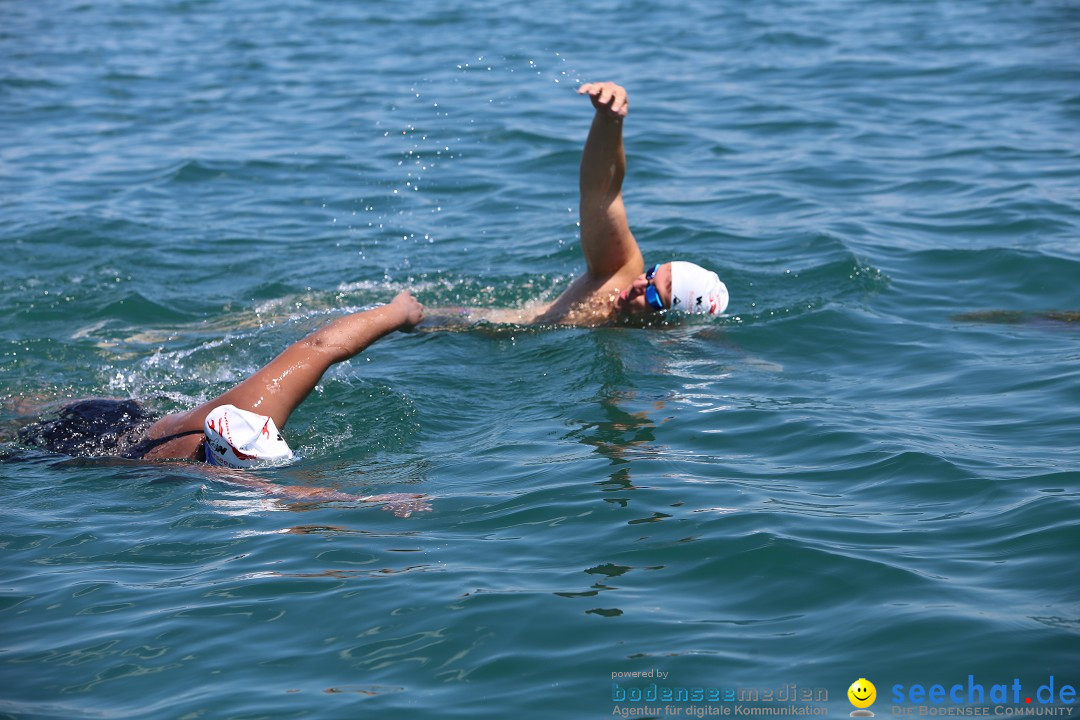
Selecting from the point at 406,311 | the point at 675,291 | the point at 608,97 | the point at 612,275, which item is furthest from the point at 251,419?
the point at 675,291

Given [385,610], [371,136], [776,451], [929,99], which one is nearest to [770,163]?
[929,99]

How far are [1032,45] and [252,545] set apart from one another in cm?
1444

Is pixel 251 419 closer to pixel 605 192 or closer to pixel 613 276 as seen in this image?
pixel 605 192

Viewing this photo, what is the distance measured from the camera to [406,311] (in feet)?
21.9

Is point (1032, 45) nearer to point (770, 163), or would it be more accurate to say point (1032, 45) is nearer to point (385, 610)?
point (770, 163)

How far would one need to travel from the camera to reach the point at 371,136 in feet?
47.4

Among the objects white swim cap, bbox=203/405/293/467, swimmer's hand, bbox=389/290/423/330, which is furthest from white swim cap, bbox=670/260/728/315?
white swim cap, bbox=203/405/293/467

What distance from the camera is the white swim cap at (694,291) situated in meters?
8.56

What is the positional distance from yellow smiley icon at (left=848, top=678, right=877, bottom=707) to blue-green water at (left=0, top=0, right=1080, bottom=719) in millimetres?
76

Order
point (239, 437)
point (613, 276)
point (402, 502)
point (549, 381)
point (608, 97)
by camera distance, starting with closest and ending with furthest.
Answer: point (402, 502) → point (239, 437) → point (608, 97) → point (549, 381) → point (613, 276)

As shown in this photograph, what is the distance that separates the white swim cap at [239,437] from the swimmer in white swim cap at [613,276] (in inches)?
113

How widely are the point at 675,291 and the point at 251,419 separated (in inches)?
133

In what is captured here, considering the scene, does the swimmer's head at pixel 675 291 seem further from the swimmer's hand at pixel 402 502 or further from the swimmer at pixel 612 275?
the swimmer's hand at pixel 402 502

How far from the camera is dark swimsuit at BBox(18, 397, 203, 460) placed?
679 cm
